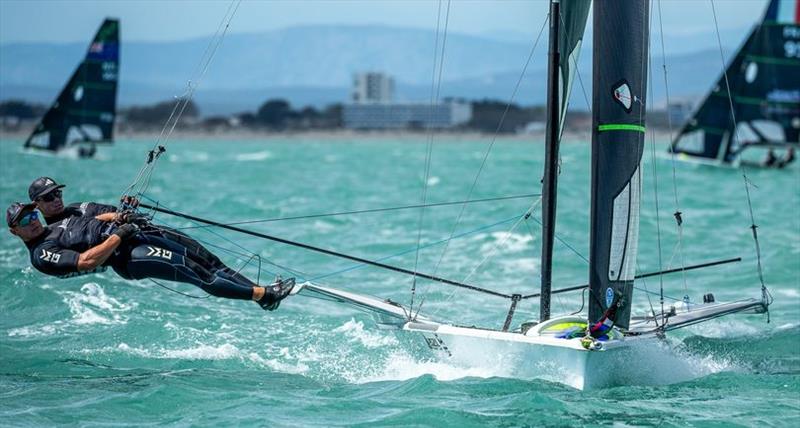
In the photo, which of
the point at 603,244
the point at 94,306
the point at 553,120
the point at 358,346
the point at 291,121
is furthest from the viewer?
the point at 291,121

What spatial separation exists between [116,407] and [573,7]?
14.8 feet

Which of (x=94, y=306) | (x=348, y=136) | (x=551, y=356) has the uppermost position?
(x=551, y=356)

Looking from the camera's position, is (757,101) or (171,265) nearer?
(171,265)

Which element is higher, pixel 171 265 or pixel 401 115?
pixel 401 115

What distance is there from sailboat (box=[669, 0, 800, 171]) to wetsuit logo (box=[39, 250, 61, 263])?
101 ft

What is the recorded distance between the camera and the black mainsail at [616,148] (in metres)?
8.24

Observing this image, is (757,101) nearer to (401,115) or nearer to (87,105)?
(87,105)

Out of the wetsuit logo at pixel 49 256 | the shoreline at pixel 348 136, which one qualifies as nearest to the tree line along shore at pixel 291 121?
the shoreline at pixel 348 136

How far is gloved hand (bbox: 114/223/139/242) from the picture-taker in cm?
827

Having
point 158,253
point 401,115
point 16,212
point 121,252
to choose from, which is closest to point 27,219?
point 16,212

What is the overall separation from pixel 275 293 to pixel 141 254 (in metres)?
1.01

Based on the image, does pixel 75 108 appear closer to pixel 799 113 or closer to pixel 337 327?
pixel 799 113

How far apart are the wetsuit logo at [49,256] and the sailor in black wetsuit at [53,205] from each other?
41 centimetres

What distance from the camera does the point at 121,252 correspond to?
8.52 m
